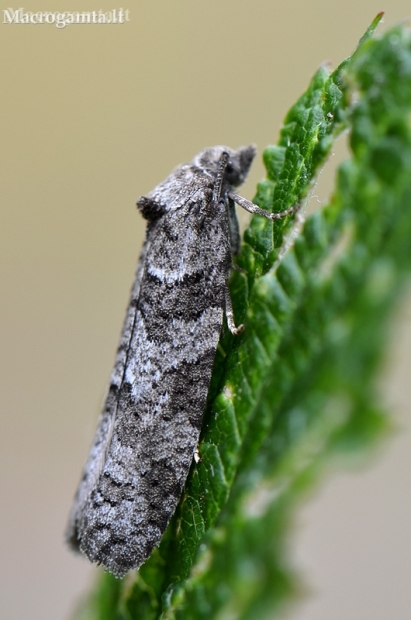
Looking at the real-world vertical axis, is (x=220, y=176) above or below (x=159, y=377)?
above

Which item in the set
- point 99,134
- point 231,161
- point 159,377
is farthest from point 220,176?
point 99,134

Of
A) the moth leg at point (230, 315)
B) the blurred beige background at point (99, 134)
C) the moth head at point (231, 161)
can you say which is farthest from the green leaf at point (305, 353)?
the blurred beige background at point (99, 134)

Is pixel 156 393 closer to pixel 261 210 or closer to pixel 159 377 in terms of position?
pixel 159 377

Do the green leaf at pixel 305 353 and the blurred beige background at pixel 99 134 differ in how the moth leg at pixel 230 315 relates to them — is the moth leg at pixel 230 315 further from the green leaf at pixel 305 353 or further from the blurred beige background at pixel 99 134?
the blurred beige background at pixel 99 134

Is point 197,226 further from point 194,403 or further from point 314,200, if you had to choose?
point 194,403

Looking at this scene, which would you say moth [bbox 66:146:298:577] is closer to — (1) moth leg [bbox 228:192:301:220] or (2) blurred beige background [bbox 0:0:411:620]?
(1) moth leg [bbox 228:192:301:220]

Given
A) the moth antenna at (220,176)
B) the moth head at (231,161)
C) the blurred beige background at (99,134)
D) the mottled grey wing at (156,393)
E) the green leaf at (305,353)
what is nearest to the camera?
the green leaf at (305,353)
